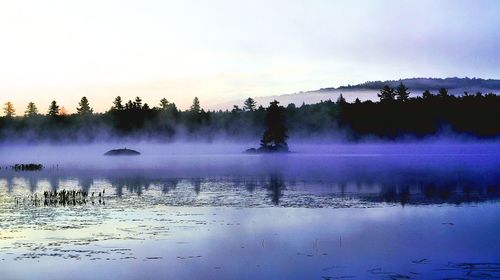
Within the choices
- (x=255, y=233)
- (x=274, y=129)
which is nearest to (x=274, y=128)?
(x=274, y=129)

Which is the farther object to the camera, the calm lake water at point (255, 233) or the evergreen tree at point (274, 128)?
the evergreen tree at point (274, 128)

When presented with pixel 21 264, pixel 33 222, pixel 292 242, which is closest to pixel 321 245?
pixel 292 242

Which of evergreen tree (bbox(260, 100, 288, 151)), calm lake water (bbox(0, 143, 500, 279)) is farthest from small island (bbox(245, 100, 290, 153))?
calm lake water (bbox(0, 143, 500, 279))

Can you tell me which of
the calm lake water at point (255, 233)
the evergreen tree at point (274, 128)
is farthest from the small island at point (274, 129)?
the calm lake water at point (255, 233)

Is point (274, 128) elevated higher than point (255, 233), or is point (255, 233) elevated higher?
point (274, 128)

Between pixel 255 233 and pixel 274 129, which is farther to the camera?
pixel 274 129

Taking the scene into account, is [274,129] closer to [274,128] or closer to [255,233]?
[274,128]

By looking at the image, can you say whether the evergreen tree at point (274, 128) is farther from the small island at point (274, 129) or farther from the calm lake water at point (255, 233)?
the calm lake water at point (255, 233)

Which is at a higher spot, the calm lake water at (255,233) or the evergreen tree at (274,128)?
the evergreen tree at (274,128)

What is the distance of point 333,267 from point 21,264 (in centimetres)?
1112

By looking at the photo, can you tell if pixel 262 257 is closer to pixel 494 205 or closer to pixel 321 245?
pixel 321 245

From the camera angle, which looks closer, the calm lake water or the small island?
the calm lake water

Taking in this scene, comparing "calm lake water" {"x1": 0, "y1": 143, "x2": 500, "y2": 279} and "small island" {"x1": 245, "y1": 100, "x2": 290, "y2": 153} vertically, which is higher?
"small island" {"x1": 245, "y1": 100, "x2": 290, "y2": 153}

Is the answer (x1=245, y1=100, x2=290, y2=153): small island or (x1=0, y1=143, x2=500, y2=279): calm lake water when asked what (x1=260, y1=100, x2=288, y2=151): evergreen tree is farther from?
(x1=0, y1=143, x2=500, y2=279): calm lake water
